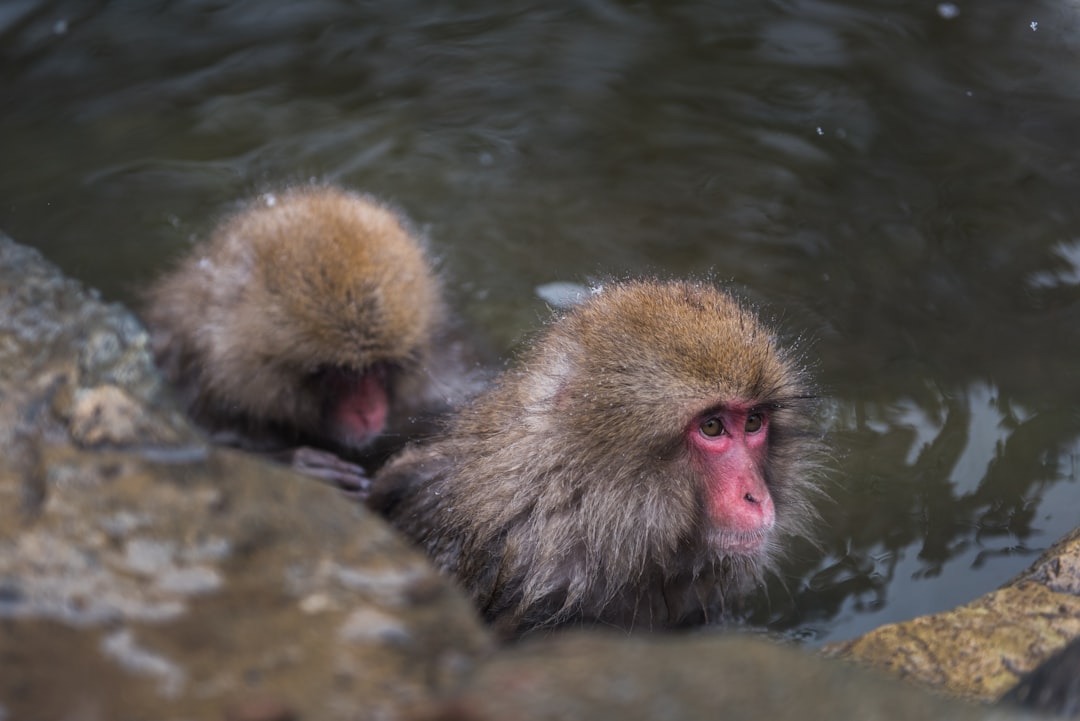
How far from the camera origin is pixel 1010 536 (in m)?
4.59

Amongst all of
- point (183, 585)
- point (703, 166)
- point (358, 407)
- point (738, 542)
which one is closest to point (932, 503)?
point (738, 542)

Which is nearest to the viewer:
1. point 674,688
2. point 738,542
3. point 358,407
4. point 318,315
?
point 674,688

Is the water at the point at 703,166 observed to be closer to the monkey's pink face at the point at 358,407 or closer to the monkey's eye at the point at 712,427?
the monkey's pink face at the point at 358,407

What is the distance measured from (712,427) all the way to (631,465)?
0.26 meters

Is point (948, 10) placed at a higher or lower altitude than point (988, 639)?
higher

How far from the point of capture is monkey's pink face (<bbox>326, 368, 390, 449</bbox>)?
5.01 m

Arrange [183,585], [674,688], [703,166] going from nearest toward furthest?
[674,688], [183,585], [703,166]

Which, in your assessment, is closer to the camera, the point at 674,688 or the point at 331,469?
the point at 674,688

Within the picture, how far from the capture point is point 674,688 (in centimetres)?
183

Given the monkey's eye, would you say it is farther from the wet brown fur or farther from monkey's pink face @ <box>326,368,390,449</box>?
monkey's pink face @ <box>326,368,390,449</box>

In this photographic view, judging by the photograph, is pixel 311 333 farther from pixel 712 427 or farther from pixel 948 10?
pixel 948 10

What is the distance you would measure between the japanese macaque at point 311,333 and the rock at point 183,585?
87.5 inches

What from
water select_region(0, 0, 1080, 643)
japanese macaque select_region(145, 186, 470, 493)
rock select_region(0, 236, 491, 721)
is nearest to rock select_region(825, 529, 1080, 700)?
water select_region(0, 0, 1080, 643)

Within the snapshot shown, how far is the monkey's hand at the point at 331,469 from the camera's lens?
4.81 m
